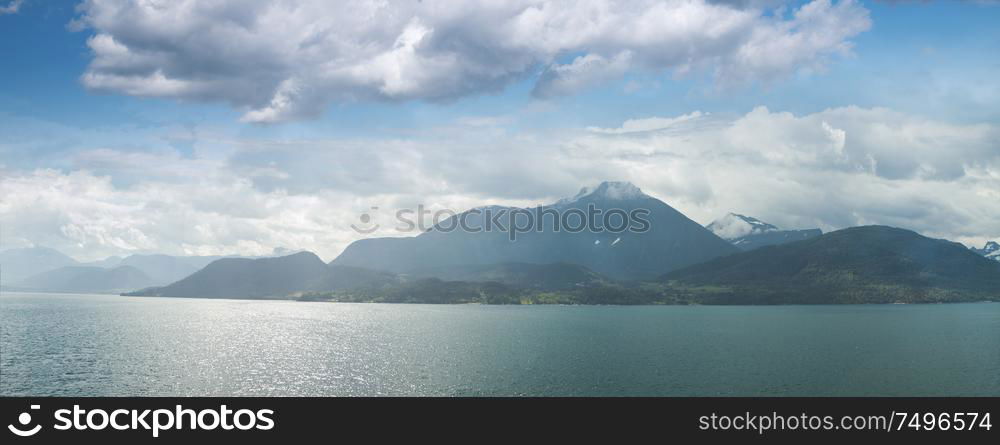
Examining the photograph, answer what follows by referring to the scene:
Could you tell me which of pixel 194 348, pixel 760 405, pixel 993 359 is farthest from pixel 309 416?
pixel 993 359

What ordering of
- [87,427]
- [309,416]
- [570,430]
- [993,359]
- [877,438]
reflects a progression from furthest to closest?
[993,359] < [309,416] < [570,430] < [877,438] < [87,427]

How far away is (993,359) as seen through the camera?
136375mm

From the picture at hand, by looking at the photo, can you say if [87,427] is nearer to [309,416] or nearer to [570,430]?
[309,416]

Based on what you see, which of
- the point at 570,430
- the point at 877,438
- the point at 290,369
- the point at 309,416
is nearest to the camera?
the point at 877,438

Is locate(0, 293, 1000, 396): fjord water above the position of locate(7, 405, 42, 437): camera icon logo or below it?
below

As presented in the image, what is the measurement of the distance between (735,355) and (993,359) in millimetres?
58513

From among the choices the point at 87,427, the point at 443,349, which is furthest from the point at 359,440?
the point at 443,349

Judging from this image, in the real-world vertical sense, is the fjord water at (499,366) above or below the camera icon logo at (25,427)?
below

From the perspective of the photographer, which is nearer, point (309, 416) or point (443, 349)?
point (309, 416)

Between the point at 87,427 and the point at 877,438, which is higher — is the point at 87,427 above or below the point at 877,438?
above

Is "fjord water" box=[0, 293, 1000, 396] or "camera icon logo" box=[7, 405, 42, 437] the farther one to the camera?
"fjord water" box=[0, 293, 1000, 396]

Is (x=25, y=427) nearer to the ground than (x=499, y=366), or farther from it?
farther from it

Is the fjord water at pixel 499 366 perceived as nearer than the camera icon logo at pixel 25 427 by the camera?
No

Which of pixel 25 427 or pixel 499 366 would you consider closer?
pixel 25 427
